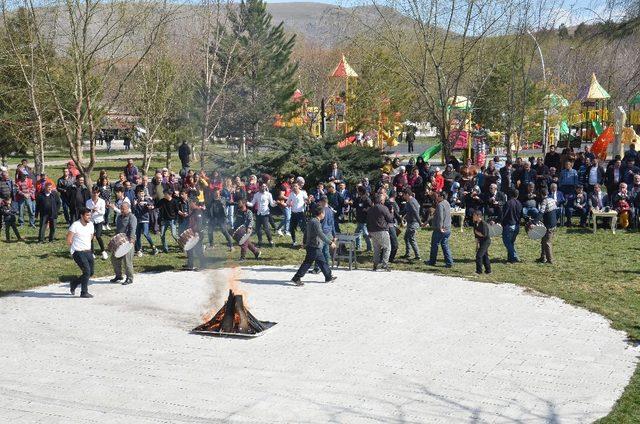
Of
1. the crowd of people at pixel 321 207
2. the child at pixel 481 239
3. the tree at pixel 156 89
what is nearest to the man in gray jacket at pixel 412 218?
the crowd of people at pixel 321 207

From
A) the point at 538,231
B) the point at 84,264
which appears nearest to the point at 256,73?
the point at 538,231

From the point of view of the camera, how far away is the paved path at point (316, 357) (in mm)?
10180

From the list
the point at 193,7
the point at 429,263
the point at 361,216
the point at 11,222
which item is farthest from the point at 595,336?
the point at 193,7

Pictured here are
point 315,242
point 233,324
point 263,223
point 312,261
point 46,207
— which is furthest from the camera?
point 46,207

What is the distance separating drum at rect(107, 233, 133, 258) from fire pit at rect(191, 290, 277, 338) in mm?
3870

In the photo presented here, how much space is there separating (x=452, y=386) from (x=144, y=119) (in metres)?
32.0

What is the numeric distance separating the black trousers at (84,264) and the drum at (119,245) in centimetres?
80

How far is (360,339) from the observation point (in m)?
13.2

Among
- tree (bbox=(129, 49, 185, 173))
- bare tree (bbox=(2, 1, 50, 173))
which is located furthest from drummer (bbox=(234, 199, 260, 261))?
tree (bbox=(129, 49, 185, 173))

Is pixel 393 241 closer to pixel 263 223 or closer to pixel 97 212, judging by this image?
pixel 263 223

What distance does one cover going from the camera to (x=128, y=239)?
1709cm

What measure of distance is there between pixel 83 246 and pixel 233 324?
4123 millimetres

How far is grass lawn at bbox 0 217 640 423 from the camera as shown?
622 inches

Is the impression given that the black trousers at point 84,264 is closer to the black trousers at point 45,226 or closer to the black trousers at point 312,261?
the black trousers at point 312,261
